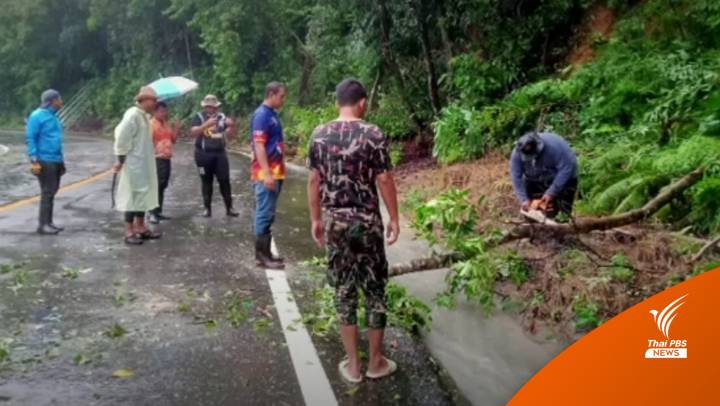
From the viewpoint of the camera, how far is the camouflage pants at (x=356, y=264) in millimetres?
4660

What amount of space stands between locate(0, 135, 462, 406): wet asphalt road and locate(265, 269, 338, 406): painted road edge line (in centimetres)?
6

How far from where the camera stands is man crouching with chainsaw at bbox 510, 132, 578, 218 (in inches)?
253

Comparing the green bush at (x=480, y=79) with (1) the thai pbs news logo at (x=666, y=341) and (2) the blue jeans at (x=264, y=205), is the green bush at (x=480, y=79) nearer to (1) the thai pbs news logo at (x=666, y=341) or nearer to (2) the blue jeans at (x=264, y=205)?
(2) the blue jeans at (x=264, y=205)

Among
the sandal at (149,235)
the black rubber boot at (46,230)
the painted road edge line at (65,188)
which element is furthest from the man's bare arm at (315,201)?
the painted road edge line at (65,188)

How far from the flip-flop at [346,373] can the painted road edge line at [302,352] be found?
0.12m

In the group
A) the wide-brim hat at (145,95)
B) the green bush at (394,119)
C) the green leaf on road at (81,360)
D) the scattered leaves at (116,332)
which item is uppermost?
the wide-brim hat at (145,95)

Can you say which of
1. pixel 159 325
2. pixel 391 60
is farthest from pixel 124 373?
pixel 391 60

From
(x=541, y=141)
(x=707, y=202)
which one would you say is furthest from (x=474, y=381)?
(x=707, y=202)

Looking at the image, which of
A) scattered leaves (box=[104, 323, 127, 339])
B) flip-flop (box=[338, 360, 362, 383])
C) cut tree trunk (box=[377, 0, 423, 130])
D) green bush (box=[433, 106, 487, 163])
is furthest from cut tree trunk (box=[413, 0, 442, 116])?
flip-flop (box=[338, 360, 362, 383])

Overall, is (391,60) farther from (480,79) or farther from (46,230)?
(46,230)

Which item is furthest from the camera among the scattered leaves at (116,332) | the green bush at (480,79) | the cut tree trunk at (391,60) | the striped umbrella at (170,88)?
the cut tree trunk at (391,60)

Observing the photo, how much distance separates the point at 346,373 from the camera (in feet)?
15.5

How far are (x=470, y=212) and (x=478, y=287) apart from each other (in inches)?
31.1

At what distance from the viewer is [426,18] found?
14.3 meters
